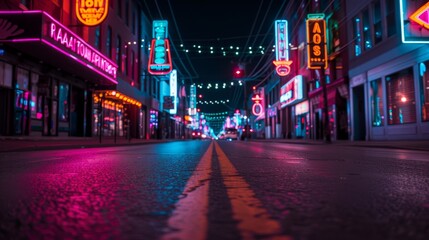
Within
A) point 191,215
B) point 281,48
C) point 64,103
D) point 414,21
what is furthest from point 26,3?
point 281,48

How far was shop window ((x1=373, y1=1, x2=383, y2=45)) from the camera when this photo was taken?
73.3 ft

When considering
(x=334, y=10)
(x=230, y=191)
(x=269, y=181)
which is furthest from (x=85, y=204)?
(x=334, y=10)

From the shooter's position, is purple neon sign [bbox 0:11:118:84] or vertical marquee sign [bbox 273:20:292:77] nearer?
purple neon sign [bbox 0:11:118:84]

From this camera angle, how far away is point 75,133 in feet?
80.7

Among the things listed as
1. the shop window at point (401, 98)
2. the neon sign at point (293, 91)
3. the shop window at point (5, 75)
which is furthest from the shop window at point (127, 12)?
the shop window at point (401, 98)

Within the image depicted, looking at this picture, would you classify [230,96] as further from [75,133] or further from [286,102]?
[75,133]

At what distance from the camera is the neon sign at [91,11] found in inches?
826

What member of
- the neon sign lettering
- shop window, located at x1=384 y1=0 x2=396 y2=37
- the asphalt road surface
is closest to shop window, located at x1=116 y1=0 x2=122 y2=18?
the neon sign lettering

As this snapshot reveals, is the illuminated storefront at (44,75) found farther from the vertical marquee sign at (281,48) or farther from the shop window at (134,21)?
the vertical marquee sign at (281,48)

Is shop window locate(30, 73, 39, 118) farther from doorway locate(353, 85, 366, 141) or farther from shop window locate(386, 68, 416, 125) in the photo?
doorway locate(353, 85, 366, 141)

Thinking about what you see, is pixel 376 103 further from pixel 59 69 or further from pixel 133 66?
pixel 133 66

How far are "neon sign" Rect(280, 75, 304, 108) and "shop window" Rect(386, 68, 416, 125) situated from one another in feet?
52.8

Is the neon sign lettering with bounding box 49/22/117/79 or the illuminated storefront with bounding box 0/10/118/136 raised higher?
the neon sign lettering with bounding box 49/22/117/79

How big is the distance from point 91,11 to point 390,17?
1576 cm
